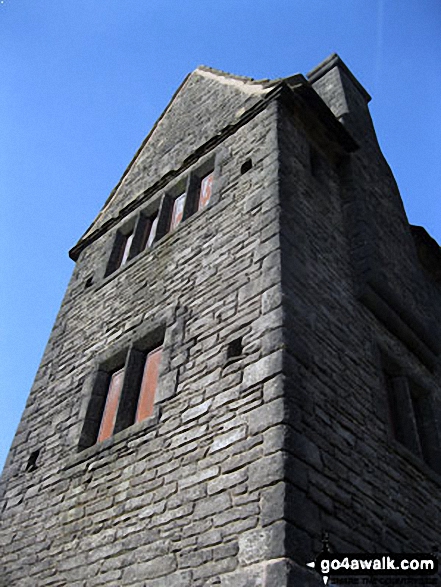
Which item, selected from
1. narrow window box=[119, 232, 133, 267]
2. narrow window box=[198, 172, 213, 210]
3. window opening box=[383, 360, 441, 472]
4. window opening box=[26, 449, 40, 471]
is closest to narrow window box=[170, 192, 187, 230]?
narrow window box=[198, 172, 213, 210]

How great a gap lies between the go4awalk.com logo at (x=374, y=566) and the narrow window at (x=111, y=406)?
8.74ft

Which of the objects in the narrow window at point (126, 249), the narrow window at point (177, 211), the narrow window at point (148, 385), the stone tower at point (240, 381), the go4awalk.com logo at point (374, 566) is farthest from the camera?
the narrow window at point (126, 249)

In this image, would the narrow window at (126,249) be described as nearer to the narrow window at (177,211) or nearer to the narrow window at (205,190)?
the narrow window at (177,211)

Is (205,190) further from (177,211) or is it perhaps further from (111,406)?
(111,406)

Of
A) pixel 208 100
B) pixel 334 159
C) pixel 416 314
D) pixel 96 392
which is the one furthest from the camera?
pixel 208 100

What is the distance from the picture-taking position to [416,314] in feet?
22.4

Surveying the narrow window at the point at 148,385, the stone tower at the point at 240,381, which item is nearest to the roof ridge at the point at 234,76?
the stone tower at the point at 240,381

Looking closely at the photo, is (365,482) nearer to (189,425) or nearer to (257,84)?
(189,425)

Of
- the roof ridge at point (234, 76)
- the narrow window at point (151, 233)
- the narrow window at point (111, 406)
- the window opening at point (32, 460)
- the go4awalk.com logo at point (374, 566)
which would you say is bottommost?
the go4awalk.com logo at point (374, 566)

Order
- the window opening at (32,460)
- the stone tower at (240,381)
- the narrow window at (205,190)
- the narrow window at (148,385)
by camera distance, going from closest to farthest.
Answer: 1. the stone tower at (240,381)
2. the narrow window at (148,385)
3. the window opening at (32,460)
4. the narrow window at (205,190)

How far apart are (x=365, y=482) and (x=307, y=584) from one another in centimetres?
129

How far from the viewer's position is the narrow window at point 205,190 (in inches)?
276

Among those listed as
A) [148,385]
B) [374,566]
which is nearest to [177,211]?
[148,385]

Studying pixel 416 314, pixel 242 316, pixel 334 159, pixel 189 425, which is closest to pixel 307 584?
pixel 189 425
